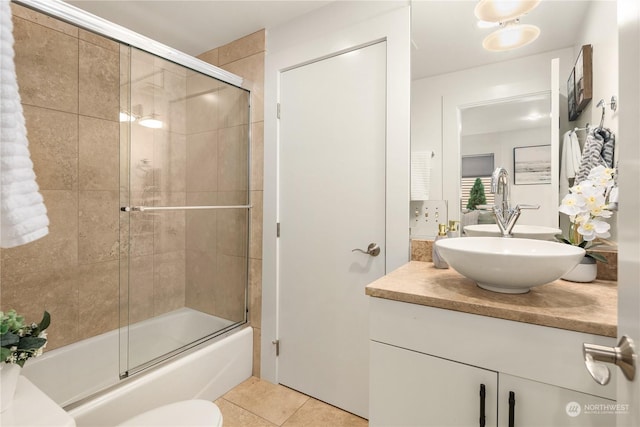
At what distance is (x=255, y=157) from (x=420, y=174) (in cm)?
108

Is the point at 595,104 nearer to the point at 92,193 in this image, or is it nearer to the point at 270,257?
the point at 270,257

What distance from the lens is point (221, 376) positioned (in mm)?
1849

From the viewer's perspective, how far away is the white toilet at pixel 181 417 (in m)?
1.16

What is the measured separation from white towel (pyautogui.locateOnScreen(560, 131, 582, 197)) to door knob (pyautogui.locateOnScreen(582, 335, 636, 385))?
983 millimetres

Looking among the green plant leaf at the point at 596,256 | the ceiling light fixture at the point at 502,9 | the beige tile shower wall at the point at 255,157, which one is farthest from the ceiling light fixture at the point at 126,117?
the green plant leaf at the point at 596,256

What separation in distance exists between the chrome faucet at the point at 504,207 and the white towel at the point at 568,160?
0.13m

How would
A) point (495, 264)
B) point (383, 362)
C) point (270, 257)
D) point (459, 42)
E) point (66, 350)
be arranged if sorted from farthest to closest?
point (270, 257) → point (66, 350) → point (459, 42) → point (383, 362) → point (495, 264)

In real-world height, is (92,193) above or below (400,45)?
below

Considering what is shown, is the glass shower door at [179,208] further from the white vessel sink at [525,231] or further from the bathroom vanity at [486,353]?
the white vessel sink at [525,231]

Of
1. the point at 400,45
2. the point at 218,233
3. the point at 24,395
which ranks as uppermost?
the point at 400,45

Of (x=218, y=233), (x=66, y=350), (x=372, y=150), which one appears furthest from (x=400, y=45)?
(x=66, y=350)

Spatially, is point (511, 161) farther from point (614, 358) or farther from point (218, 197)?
point (218, 197)

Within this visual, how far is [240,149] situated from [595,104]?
1.82 metres

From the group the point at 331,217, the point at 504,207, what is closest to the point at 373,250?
the point at 331,217
